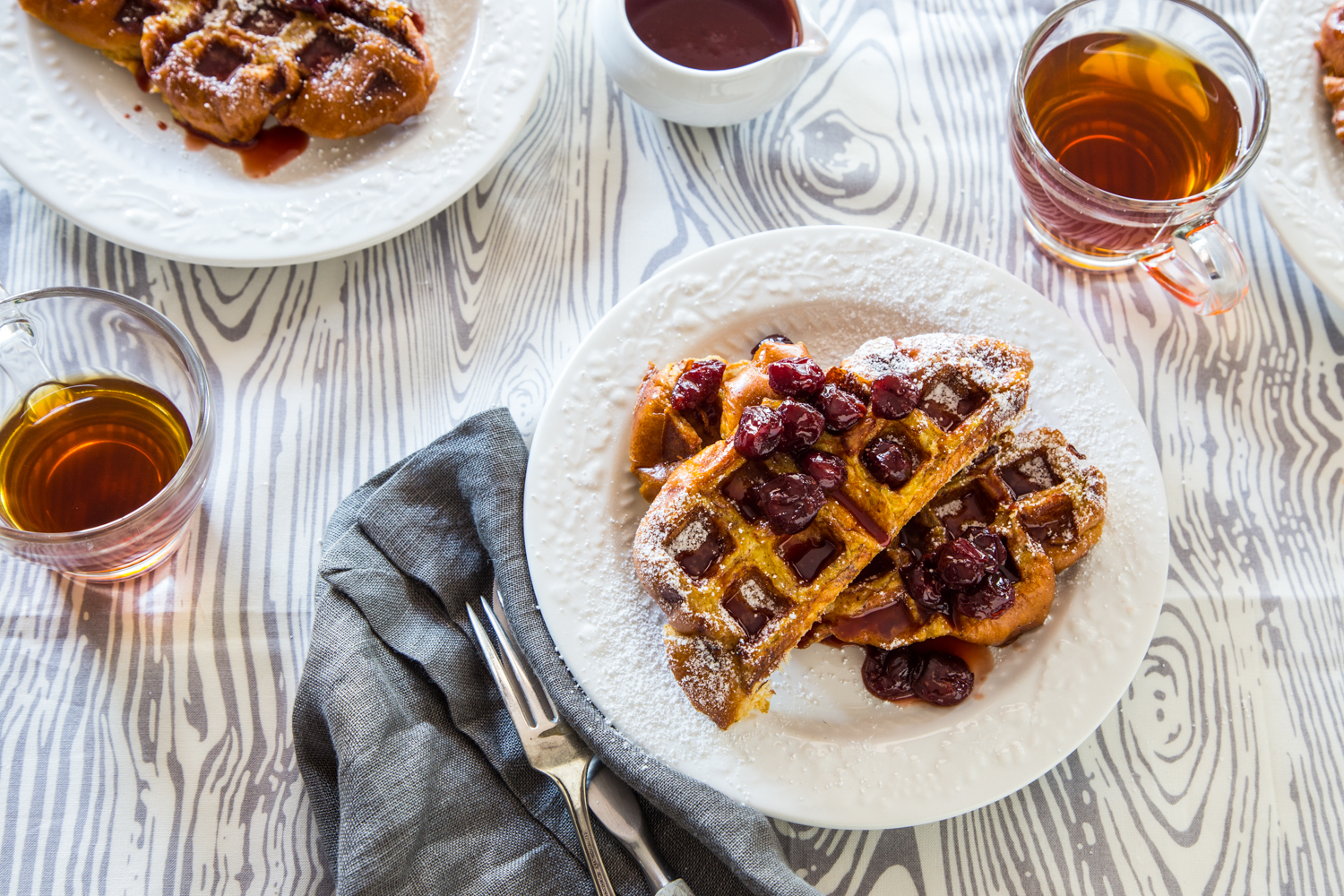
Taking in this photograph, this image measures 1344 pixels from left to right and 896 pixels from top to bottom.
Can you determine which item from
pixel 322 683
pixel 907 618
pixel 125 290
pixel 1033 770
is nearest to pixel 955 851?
pixel 1033 770

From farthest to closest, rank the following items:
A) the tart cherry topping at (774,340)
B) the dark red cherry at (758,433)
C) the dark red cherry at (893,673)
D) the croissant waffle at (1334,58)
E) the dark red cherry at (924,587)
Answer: the croissant waffle at (1334,58), the tart cherry topping at (774,340), the dark red cherry at (893,673), the dark red cherry at (924,587), the dark red cherry at (758,433)

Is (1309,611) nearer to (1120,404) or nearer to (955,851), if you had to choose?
(1120,404)

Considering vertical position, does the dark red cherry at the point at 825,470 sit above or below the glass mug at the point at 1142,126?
below

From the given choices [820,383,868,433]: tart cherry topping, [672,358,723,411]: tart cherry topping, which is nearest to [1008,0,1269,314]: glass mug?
[820,383,868,433]: tart cherry topping

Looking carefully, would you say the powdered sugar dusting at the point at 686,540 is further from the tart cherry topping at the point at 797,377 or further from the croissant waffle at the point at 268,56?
the croissant waffle at the point at 268,56

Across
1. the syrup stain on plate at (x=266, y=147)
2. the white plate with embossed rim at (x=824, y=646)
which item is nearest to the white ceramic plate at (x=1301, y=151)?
the white plate with embossed rim at (x=824, y=646)

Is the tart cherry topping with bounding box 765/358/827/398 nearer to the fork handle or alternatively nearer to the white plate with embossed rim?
the white plate with embossed rim
